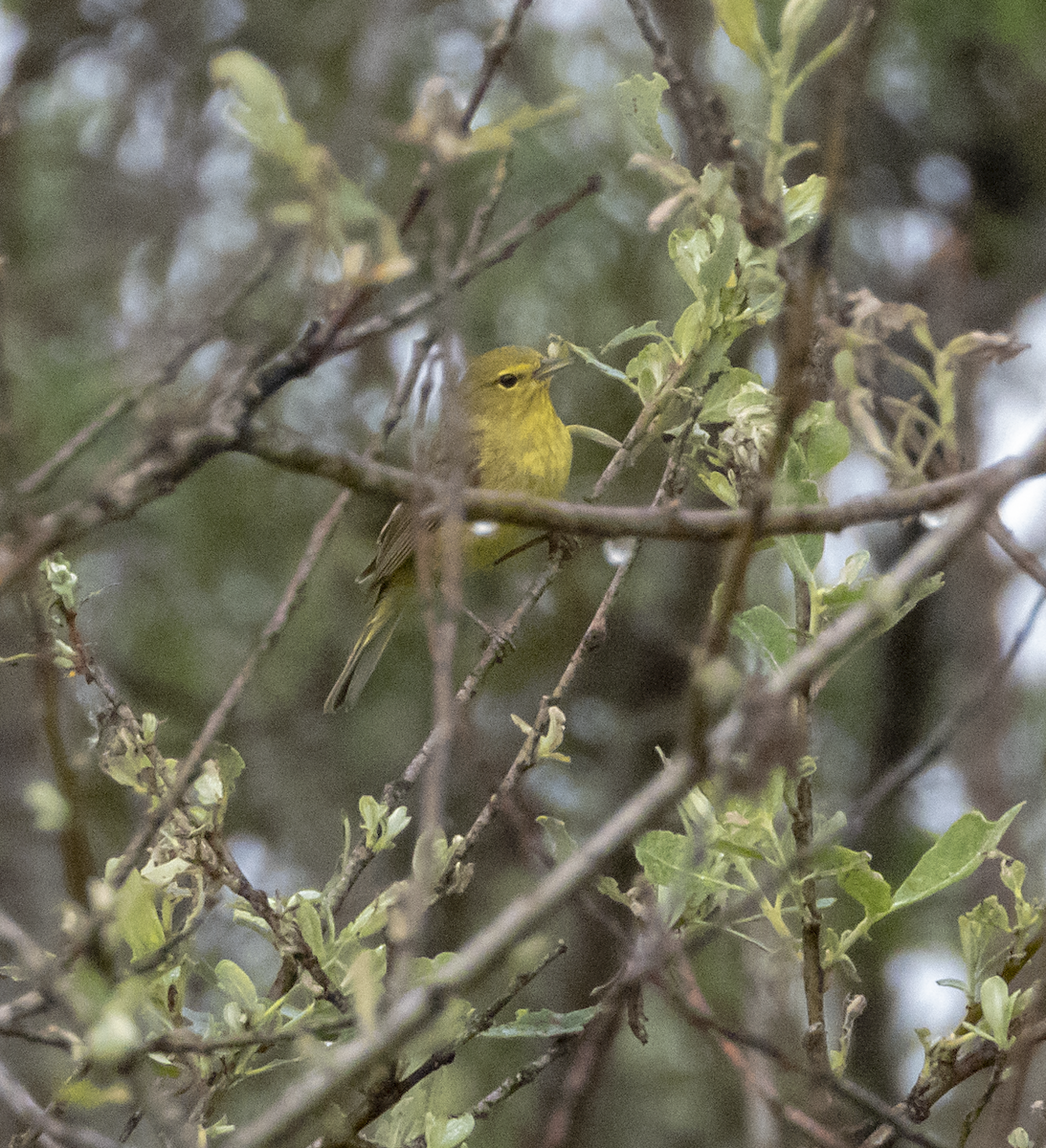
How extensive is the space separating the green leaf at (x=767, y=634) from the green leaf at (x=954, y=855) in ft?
1.25

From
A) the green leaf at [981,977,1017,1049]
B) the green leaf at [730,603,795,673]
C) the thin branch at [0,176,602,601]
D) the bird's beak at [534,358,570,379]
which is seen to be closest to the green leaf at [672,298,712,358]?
the green leaf at [730,603,795,673]

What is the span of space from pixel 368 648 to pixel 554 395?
6.34ft

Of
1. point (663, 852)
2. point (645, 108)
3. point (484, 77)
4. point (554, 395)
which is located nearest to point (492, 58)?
point (484, 77)

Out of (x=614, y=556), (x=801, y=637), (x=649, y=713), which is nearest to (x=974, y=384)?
(x=649, y=713)

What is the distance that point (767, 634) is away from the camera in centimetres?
196

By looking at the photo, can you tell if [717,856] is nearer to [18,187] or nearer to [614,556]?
[614,556]

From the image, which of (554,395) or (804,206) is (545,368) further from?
(804,206)

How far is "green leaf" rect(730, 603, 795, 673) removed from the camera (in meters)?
1.96

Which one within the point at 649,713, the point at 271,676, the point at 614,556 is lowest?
the point at 614,556

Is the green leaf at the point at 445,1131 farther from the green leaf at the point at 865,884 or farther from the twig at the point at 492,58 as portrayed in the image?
the twig at the point at 492,58

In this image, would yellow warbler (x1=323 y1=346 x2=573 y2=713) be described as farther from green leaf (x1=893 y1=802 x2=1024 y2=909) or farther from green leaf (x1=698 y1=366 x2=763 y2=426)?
green leaf (x1=893 y1=802 x2=1024 y2=909)

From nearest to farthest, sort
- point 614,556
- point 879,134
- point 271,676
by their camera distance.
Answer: point 614,556, point 271,676, point 879,134

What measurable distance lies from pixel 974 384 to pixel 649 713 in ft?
6.82

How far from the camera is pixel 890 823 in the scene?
6.09 m
